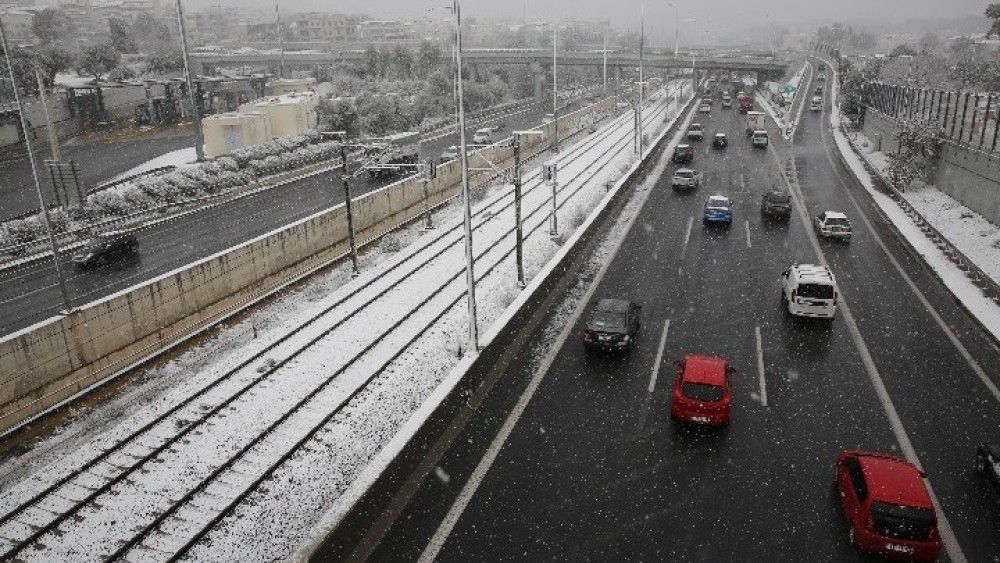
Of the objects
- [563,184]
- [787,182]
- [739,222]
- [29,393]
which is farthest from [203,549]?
[787,182]

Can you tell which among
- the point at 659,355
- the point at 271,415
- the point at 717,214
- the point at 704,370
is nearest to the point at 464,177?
the point at 704,370

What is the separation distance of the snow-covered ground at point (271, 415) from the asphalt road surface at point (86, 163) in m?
23.6

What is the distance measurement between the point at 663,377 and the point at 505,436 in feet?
16.7

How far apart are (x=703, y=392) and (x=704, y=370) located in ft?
2.22

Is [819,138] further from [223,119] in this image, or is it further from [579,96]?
[579,96]

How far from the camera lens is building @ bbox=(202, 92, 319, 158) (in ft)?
184

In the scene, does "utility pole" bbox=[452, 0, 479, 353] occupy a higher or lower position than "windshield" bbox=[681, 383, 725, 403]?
higher

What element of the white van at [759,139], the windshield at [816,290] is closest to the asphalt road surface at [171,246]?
the windshield at [816,290]

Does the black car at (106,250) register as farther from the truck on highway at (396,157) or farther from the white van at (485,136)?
the white van at (485,136)

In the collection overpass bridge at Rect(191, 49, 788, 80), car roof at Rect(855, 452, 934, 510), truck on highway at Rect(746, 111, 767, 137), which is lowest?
car roof at Rect(855, 452, 934, 510)

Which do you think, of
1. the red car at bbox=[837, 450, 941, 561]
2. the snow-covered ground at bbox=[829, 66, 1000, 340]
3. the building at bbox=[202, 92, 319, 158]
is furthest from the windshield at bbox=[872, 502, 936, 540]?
the building at bbox=[202, 92, 319, 158]

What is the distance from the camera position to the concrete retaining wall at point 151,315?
17422 mm

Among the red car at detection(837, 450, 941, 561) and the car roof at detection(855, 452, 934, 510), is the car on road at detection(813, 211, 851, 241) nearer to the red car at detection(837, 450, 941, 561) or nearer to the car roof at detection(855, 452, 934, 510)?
the car roof at detection(855, 452, 934, 510)

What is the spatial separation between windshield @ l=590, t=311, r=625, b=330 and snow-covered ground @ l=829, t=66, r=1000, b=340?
10.8 meters
